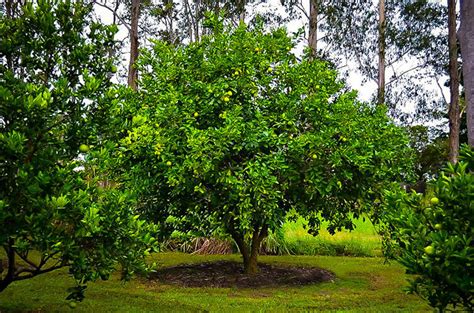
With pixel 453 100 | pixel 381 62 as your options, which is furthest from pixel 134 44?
pixel 381 62

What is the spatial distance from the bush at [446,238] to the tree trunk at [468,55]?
46.1 inches

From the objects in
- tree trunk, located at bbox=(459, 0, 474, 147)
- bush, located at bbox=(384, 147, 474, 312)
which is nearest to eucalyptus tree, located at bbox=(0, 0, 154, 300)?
bush, located at bbox=(384, 147, 474, 312)

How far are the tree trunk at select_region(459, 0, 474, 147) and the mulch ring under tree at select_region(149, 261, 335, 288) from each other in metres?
5.54

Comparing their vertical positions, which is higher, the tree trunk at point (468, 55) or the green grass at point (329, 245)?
the tree trunk at point (468, 55)

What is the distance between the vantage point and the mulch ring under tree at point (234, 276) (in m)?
9.91

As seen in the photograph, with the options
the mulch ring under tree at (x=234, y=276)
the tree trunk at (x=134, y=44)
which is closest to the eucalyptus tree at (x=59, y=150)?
the mulch ring under tree at (x=234, y=276)

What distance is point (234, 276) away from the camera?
10.4 metres

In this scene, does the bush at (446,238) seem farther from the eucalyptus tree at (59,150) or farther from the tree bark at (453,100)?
the tree bark at (453,100)

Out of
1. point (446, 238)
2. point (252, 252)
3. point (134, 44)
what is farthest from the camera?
point (134, 44)

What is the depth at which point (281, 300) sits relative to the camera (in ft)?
27.5

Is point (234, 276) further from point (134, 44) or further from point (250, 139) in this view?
point (134, 44)

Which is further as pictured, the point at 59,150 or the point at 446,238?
the point at 59,150

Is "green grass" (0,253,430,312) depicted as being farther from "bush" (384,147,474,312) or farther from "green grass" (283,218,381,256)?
"green grass" (283,218,381,256)

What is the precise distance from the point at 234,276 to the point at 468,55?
6549 mm
